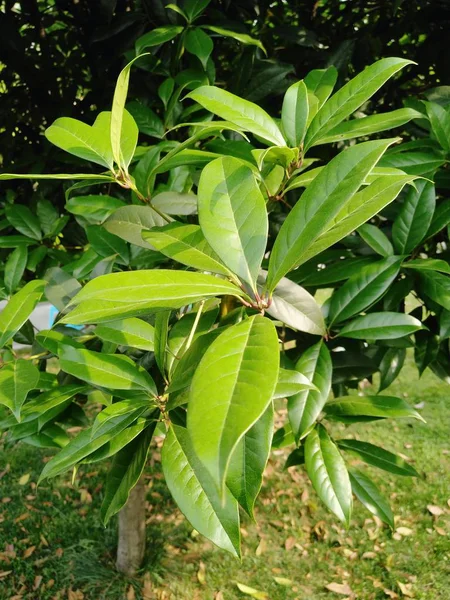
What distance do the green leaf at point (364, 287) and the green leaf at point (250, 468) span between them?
0.53 meters

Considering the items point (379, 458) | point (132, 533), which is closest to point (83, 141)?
point (379, 458)

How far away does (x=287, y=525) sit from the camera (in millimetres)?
2859

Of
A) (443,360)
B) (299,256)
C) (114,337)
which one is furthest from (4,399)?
(443,360)

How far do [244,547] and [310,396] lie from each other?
2.02 metres

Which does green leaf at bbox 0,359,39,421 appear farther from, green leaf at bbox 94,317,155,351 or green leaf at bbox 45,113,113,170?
green leaf at bbox 45,113,113,170

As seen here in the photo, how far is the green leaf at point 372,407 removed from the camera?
3.24ft

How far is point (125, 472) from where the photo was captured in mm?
863

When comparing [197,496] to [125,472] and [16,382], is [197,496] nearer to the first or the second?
[125,472]

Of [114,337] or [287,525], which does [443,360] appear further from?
[287,525]

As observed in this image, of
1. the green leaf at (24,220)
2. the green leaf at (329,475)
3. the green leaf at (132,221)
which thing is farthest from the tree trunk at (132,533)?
the green leaf at (132,221)

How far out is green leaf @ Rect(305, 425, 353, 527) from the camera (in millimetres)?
955

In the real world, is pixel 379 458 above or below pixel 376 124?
below

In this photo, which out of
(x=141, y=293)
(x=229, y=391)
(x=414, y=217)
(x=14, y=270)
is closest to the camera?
(x=229, y=391)

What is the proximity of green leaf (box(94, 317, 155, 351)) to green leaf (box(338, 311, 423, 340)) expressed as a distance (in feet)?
1.38
